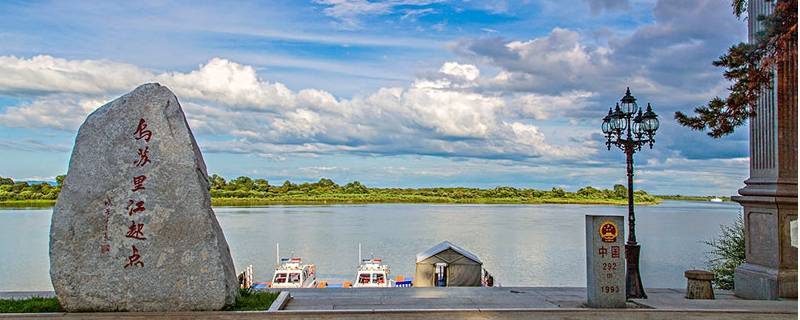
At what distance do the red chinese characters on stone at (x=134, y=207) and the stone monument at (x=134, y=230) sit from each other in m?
0.01

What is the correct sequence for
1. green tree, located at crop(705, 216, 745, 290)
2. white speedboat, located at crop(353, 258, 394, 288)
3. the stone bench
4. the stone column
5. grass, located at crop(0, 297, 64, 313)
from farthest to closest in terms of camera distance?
white speedboat, located at crop(353, 258, 394, 288) → green tree, located at crop(705, 216, 745, 290) → the stone bench → the stone column → grass, located at crop(0, 297, 64, 313)

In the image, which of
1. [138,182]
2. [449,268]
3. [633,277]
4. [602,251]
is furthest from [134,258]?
[449,268]

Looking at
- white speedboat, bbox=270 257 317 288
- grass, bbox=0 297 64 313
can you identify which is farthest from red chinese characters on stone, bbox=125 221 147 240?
white speedboat, bbox=270 257 317 288

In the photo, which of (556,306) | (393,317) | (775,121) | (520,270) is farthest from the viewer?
(520,270)

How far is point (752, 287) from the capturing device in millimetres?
10438

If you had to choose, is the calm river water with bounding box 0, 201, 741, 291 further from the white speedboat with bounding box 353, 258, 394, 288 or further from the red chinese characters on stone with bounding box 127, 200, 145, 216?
the red chinese characters on stone with bounding box 127, 200, 145, 216

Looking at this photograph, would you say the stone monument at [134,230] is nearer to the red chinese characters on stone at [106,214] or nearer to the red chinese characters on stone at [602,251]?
the red chinese characters on stone at [106,214]

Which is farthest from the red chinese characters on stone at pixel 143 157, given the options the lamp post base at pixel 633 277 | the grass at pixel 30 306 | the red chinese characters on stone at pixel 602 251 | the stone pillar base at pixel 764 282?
the stone pillar base at pixel 764 282

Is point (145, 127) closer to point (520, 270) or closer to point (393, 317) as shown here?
point (393, 317)

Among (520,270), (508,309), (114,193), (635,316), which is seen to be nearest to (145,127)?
(114,193)

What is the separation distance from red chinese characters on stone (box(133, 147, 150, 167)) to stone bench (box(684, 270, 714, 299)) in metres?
7.40

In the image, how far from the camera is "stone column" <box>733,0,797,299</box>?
388 inches

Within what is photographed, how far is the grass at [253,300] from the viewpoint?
808cm

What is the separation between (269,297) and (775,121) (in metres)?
7.32
